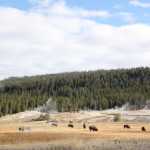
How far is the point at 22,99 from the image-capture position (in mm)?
188750

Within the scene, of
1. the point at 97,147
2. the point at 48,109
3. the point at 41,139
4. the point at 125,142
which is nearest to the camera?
the point at 97,147

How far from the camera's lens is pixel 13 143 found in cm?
5481

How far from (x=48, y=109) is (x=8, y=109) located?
1932 cm

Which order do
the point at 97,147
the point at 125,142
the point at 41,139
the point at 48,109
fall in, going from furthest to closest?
the point at 48,109
the point at 41,139
the point at 125,142
the point at 97,147

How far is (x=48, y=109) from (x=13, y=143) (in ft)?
416

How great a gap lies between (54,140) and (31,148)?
6621mm

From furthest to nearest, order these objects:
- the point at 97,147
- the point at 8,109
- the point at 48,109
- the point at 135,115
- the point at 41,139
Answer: the point at 48,109, the point at 8,109, the point at 135,115, the point at 41,139, the point at 97,147

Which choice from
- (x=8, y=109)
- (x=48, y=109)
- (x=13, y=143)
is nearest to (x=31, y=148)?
(x=13, y=143)

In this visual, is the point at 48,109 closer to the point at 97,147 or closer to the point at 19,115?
the point at 19,115

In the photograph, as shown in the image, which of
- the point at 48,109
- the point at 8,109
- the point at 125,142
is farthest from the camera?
the point at 48,109

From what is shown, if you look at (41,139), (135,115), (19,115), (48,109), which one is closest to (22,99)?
(48,109)

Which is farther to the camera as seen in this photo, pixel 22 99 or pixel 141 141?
pixel 22 99

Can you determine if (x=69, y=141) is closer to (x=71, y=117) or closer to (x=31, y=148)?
(x=31, y=148)

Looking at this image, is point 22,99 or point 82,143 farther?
point 22,99
